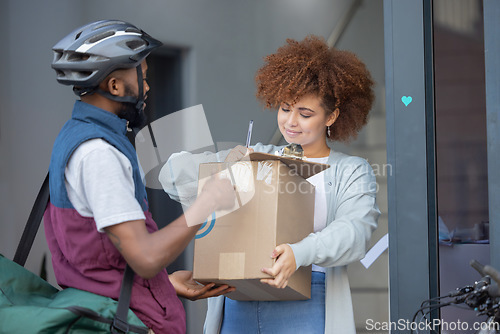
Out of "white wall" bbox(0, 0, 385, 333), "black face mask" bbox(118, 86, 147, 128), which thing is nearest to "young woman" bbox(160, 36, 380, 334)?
"black face mask" bbox(118, 86, 147, 128)

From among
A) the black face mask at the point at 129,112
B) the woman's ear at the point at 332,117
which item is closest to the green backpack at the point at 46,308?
the black face mask at the point at 129,112

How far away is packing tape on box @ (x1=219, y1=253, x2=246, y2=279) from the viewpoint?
1.89 m

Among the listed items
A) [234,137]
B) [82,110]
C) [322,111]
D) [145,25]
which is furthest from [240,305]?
[145,25]

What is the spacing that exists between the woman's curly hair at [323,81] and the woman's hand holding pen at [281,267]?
0.69 metres

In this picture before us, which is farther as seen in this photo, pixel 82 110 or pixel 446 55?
pixel 446 55

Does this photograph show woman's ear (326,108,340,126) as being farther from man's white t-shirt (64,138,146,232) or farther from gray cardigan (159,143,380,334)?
man's white t-shirt (64,138,146,232)

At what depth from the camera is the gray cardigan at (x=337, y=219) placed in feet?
6.75

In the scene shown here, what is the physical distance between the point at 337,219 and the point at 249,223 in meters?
0.38

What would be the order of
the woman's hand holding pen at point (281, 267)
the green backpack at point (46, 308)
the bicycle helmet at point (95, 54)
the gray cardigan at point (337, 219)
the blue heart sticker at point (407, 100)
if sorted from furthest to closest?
the blue heart sticker at point (407, 100)
the gray cardigan at point (337, 219)
the woman's hand holding pen at point (281, 267)
the bicycle helmet at point (95, 54)
the green backpack at point (46, 308)

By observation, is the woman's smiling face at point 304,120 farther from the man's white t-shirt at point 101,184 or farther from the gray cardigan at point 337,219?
the man's white t-shirt at point 101,184

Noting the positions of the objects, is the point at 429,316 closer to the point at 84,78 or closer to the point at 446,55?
the point at 446,55

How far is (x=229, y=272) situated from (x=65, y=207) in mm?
544

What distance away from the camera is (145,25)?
384 cm

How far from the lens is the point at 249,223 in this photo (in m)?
1.91
